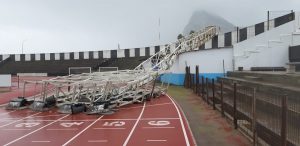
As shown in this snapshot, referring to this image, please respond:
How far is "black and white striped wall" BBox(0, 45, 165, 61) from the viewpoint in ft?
177

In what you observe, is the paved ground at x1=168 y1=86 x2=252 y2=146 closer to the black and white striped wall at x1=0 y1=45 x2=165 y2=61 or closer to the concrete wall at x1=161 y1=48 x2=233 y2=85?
the concrete wall at x1=161 y1=48 x2=233 y2=85

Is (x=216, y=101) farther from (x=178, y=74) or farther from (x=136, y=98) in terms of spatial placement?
(x=178, y=74)

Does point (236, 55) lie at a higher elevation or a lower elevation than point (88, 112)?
higher

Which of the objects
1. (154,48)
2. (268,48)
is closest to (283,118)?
(268,48)

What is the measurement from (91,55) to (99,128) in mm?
46304

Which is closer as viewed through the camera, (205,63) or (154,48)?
(205,63)

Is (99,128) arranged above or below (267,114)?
below

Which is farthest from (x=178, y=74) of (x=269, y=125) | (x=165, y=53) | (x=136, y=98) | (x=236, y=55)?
(x=269, y=125)

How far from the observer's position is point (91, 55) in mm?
61500

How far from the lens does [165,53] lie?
136 ft

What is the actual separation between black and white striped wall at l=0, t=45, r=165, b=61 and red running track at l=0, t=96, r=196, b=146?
2922 centimetres

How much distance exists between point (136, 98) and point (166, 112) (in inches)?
199

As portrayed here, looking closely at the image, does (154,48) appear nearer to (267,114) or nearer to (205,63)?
(205,63)

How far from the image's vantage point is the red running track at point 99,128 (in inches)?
519
